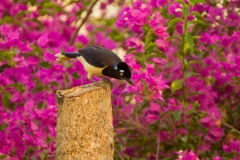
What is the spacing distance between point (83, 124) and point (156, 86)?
816 millimetres

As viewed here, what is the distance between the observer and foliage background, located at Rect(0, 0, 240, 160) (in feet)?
12.9

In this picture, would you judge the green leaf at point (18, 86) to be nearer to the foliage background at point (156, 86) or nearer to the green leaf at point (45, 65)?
the foliage background at point (156, 86)

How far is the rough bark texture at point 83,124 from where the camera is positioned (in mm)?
3164

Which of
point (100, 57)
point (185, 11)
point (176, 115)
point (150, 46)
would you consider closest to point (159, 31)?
point (150, 46)

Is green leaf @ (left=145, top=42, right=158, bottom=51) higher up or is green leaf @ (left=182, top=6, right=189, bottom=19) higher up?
green leaf @ (left=182, top=6, right=189, bottom=19)

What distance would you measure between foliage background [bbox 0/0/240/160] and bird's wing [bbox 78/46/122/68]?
43 cm

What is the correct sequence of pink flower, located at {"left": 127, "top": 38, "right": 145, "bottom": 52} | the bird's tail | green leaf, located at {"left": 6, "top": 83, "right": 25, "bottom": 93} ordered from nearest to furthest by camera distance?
the bird's tail, pink flower, located at {"left": 127, "top": 38, "right": 145, "bottom": 52}, green leaf, located at {"left": 6, "top": 83, "right": 25, "bottom": 93}

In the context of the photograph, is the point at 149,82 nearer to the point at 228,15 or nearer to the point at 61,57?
the point at 61,57

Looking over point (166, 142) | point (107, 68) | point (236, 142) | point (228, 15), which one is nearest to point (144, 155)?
point (166, 142)

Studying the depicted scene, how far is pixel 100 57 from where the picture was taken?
11.3 feet

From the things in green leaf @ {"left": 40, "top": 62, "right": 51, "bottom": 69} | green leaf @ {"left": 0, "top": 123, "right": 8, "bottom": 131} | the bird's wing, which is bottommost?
green leaf @ {"left": 0, "top": 123, "right": 8, "bottom": 131}

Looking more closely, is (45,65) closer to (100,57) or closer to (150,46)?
(150,46)

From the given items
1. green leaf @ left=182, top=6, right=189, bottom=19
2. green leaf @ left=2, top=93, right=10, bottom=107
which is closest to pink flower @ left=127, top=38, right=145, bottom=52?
green leaf @ left=182, top=6, right=189, bottom=19

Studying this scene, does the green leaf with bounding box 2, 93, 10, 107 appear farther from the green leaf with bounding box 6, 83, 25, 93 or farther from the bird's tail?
the bird's tail
